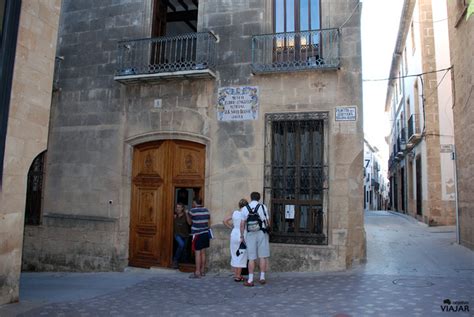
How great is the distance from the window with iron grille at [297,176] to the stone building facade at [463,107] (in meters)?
3.76

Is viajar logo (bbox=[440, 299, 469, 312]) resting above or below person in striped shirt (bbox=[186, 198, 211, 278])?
below

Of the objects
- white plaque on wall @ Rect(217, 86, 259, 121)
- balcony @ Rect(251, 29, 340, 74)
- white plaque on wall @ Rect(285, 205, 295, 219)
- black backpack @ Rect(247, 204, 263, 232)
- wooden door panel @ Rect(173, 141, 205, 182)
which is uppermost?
balcony @ Rect(251, 29, 340, 74)

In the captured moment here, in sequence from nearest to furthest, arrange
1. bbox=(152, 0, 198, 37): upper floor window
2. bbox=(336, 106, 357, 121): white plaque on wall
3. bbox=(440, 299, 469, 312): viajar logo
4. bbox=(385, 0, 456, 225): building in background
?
bbox=(440, 299, 469, 312): viajar logo, bbox=(336, 106, 357, 121): white plaque on wall, bbox=(152, 0, 198, 37): upper floor window, bbox=(385, 0, 456, 225): building in background

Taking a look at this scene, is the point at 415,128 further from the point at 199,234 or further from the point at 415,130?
the point at 199,234

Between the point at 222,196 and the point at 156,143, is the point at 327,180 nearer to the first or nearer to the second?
the point at 222,196

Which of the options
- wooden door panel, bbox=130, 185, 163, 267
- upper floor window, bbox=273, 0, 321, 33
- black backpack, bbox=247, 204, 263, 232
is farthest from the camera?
wooden door panel, bbox=130, 185, 163, 267

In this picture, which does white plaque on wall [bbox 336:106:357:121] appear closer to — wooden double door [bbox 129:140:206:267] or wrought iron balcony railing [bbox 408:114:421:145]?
wooden double door [bbox 129:140:206:267]

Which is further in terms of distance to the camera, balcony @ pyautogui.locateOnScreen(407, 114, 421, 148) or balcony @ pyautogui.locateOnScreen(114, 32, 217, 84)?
balcony @ pyautogui.locateOnScreen(407, 114, 421, 148)

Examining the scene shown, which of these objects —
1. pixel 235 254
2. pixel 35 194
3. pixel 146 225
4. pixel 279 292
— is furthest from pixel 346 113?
pixel 35 194

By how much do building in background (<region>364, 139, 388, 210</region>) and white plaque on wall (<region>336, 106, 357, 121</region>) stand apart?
132 ft

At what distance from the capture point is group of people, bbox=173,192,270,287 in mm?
7336

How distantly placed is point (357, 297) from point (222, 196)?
3.64 meters

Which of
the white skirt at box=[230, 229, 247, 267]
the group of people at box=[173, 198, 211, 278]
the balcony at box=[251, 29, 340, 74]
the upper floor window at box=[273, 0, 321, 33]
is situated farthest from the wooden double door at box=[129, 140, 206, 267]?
the upper floor window at box=[273, 0, 321, 33]

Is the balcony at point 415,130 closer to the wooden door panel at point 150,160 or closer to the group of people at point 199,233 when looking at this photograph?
the wooden door panel at point 150,160
